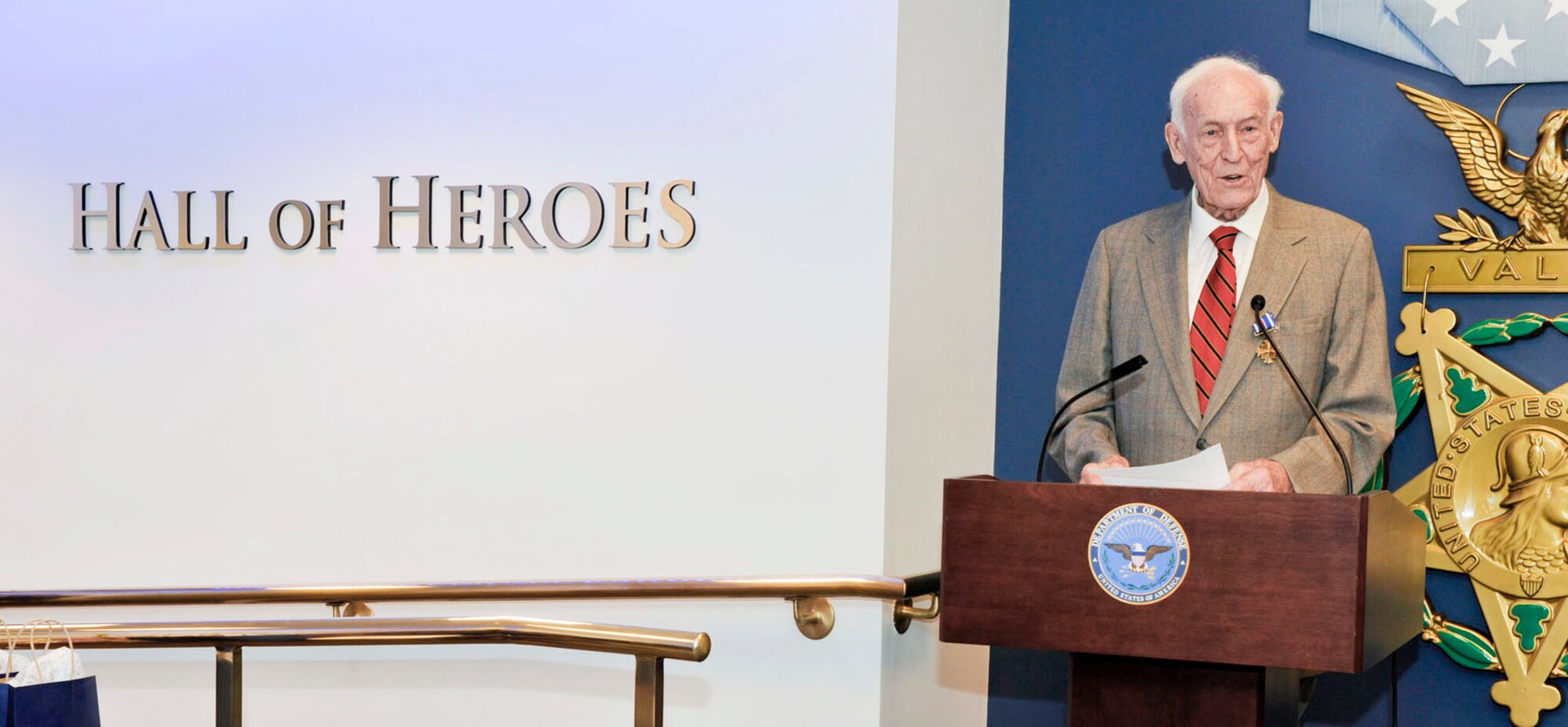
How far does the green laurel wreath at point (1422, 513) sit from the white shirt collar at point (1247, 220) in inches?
24.7

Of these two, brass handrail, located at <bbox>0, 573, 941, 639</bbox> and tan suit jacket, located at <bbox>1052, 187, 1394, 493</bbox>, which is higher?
tan suit jacket, located at <bbox>1052, 187, 1394, 493</bbox>

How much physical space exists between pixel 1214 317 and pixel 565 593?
57.2 inches

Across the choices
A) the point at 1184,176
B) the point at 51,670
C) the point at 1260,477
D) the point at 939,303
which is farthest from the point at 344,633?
the point at 1184,176

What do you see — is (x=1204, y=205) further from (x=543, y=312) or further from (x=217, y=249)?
(x=217, y=249)

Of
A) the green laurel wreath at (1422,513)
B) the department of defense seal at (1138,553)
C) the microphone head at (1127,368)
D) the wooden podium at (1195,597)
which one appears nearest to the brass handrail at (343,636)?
the wooden podium at (1195,597)

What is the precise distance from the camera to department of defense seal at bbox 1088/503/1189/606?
7.29ft

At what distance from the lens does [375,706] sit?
12.4ft

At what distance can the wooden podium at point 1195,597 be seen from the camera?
2.15m

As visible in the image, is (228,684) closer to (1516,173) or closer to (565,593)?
(565,593)

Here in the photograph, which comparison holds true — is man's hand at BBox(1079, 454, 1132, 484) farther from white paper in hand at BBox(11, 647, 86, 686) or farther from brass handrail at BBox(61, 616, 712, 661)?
white paper in hand at BBox(11, 647, 86, 686)

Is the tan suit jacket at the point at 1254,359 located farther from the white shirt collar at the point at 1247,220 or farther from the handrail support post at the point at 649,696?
the handrail support post at the point at 649,696

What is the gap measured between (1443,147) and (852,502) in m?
1.62

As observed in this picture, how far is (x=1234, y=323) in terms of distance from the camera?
303cm

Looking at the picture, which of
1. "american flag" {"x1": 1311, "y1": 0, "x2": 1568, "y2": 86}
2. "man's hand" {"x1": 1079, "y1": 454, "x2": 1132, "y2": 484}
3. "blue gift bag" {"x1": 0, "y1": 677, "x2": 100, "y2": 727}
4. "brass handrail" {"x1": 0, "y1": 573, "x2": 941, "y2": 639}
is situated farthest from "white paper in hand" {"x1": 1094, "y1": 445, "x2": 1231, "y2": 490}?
"american flag" {"x1": 1311, "y1": 0, "x2": 1568, "y2": 86}
